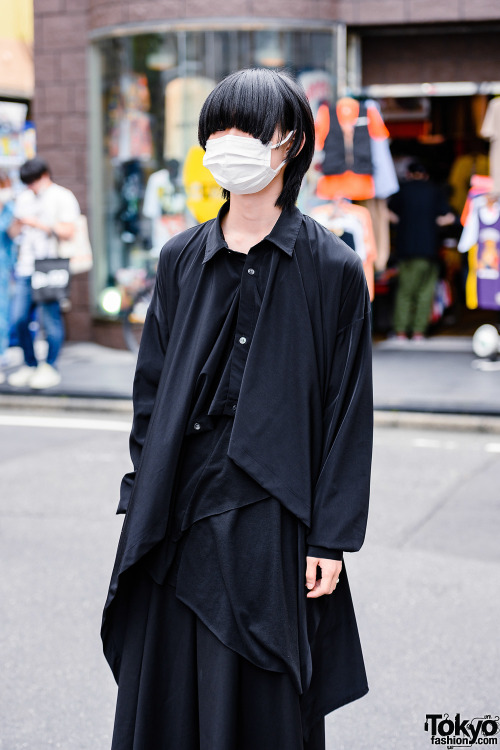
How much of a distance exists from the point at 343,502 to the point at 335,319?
1.36 ft

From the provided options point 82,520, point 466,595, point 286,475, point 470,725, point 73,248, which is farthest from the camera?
point 73,248

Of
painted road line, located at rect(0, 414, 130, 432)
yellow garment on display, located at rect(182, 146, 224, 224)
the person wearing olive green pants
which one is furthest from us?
the person wearing olive green pants

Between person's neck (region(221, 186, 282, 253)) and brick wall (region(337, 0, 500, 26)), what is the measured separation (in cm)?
983

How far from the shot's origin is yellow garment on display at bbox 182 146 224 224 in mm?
11109

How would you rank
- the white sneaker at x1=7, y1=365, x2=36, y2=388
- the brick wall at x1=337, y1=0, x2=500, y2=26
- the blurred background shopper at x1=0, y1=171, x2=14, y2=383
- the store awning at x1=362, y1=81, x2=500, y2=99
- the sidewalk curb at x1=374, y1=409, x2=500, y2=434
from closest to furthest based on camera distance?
the sidewalk curb at x1=374, y1=409, x2=500, y2=434
the white sneaker at x1=7, y1=365, x2=36, y2=388
the blurred background shopper at x1=0, y1=171, x2=14, y2=383
the brick wall at x1=337, y1=0, x2=500, y2=26
the store awning at x1=362, y1=81, x2=500, y2=99

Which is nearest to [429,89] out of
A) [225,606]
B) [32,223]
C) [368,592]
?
[32,223]

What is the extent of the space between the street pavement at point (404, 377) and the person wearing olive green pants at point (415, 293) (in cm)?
24

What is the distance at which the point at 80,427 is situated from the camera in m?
8.83

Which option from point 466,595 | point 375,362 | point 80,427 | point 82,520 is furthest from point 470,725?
point 375,362

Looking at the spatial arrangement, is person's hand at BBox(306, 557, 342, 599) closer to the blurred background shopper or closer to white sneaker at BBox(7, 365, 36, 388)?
white sneaker at BBox(7, 365, 36, 388)

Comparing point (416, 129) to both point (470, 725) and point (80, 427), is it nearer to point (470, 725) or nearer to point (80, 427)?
point (80, 427)

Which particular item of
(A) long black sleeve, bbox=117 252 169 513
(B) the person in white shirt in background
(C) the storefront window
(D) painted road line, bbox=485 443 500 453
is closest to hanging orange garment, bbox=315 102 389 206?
(C) the storefront window

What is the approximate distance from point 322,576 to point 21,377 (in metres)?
8.26
